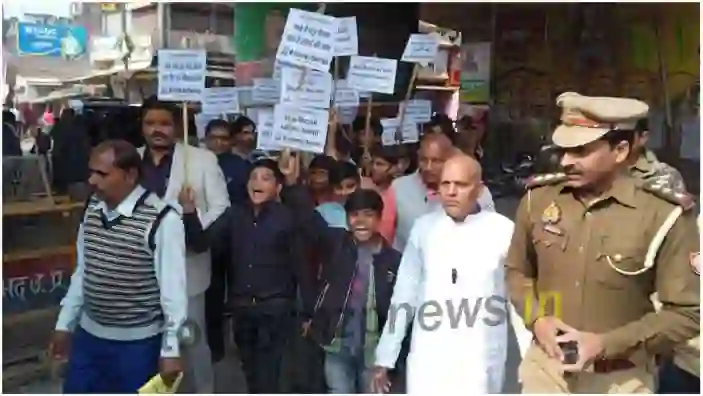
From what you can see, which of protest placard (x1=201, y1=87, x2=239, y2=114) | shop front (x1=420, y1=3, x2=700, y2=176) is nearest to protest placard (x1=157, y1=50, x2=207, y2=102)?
protest placard (x1=201, y1=87, x2=239, y2=114)

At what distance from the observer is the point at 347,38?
3855 mm

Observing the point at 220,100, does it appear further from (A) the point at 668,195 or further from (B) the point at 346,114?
(A) the point at 668,195

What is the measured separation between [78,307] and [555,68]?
2032 millimetres

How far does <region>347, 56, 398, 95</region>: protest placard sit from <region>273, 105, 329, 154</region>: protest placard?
0.18 meters

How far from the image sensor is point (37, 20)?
3732mm

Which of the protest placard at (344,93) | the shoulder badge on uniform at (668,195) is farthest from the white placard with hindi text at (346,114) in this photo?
the shoulder badge on uniform at (668,195)

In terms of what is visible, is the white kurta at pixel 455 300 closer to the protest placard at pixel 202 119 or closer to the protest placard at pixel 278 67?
the protest placard at pixel 278 67

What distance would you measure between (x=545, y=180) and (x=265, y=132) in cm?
109

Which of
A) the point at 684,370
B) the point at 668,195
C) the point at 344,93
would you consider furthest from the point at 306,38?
the point at 684,370

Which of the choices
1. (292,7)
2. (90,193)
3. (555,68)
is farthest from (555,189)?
(90,193)

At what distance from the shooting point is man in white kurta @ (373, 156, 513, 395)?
3.71m

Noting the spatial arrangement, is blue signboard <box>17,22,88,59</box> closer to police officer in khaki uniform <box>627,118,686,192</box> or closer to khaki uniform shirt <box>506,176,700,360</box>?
khaki uniform shirt <box>506,176,700,360</box>

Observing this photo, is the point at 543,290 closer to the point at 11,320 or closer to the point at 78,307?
the point at 78,307

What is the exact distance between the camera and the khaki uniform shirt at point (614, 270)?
10.2ft
